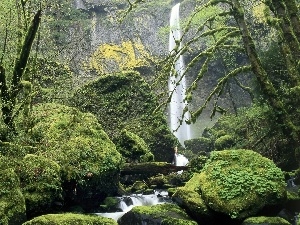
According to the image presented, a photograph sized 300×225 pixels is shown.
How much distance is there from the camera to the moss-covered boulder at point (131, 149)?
56.9ft

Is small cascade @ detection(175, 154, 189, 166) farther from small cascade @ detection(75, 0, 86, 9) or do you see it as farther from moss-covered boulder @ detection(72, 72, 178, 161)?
small cascade @ detection(75, 0, 86, 9)

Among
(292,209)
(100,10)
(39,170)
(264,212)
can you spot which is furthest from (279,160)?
(100,10)

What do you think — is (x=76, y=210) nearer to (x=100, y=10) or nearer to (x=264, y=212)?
(x=264, y=212)

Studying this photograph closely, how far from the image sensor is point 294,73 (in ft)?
38.5

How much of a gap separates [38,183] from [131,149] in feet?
24.0

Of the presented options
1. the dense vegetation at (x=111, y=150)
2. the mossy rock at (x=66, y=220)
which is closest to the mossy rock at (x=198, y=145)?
the dense vegetation at (x=111, y=150)

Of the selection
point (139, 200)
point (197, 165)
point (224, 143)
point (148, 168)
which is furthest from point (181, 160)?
point (139, 200)

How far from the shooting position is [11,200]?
9180 millimetres

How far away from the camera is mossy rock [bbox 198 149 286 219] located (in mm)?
10117

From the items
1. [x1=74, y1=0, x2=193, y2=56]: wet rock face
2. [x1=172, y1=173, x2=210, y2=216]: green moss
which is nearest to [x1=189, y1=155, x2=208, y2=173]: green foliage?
[x1=172, y1=173, x2=210, y2=216]: green moss

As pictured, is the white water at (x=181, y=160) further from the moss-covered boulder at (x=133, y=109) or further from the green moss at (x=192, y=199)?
the green moss at (x=192, y=199)

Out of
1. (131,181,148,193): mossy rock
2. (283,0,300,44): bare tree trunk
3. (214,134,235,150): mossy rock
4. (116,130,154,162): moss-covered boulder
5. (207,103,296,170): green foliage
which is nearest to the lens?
(283,0,300,44): bare tree trunk

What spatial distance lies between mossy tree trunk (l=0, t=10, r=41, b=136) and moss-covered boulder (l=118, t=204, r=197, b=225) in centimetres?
442

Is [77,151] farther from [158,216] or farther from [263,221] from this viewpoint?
[263,221]
